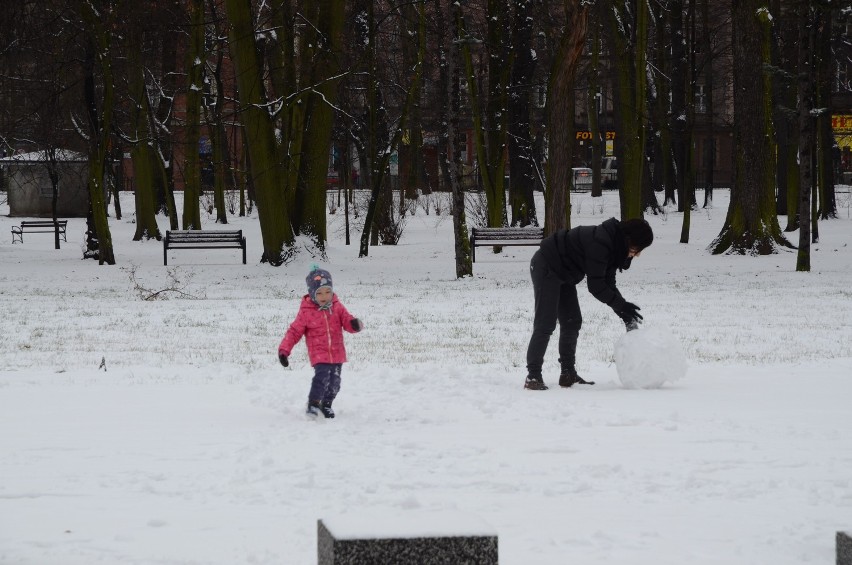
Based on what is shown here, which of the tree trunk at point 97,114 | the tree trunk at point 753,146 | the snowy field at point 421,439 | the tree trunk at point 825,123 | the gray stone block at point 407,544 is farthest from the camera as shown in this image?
the tree trunk at point 825,123

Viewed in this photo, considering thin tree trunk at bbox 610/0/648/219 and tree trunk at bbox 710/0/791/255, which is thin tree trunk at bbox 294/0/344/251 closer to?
thin tree trunk at bbox 610/0/648/219

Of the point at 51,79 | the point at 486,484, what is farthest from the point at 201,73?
the point at 486,484

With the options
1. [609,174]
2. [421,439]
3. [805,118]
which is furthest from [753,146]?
[609,174]

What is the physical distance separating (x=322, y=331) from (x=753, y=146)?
20570mm

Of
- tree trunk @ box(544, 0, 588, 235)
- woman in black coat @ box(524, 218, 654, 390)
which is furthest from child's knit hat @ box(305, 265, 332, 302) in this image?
tree trunk @ box(544, 0, 588, 235)

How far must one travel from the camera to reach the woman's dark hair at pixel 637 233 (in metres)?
9.44

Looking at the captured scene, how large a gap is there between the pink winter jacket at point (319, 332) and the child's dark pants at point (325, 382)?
5 cm

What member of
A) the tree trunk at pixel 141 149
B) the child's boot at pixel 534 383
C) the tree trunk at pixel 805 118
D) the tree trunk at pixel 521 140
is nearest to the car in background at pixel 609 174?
the tree trunk at pixel 521 140

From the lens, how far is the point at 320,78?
2633 centimetres

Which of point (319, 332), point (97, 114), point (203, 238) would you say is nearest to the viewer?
point (319, 332)

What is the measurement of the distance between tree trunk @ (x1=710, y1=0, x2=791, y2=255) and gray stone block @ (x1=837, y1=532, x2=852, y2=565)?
23.6m

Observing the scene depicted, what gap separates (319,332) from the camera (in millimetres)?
8609

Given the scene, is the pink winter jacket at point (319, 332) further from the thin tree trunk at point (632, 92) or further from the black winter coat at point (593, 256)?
the thin tree trunk at point (632, 92)

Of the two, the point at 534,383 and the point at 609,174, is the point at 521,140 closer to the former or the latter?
the point at 534,383
